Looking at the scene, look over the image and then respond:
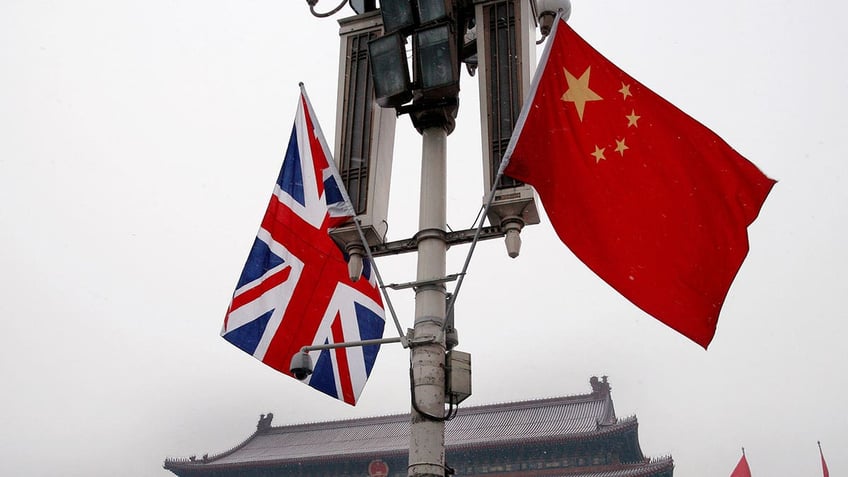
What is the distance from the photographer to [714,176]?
6.71 m

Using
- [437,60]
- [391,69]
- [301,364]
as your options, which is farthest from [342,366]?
[437,60]

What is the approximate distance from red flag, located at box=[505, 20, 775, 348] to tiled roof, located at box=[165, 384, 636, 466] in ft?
93.9

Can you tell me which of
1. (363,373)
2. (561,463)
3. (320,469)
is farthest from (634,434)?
(363,373)

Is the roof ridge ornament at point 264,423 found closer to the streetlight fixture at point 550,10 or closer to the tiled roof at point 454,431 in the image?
the tiled roof at point 454,431

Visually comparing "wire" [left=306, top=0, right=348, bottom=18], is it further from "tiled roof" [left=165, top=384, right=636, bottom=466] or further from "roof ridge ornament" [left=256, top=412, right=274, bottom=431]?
"roof ridge ornament" [left=256, top=412, right=274, bottom=431]

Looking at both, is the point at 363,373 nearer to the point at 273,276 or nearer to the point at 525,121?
the point at 273,276

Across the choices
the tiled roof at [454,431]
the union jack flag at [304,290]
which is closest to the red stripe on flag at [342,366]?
the union jack flag at [304,290]

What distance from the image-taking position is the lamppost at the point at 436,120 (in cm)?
586

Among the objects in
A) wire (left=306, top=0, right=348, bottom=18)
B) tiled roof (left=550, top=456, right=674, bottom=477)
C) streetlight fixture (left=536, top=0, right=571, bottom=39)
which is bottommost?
streetlight fixture (left=536, top=0, right=571, bottom=39)

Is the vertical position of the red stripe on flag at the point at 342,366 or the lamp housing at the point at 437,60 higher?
the lamp housing at the point at 437,60

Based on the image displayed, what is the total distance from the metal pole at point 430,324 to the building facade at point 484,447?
28.1 meters

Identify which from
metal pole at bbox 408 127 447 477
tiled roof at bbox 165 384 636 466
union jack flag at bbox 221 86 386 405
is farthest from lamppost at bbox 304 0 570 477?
tiled roof at bbox 165 384 636 466

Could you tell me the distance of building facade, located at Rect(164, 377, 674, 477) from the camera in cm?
3375

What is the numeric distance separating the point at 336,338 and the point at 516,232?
100 inches
